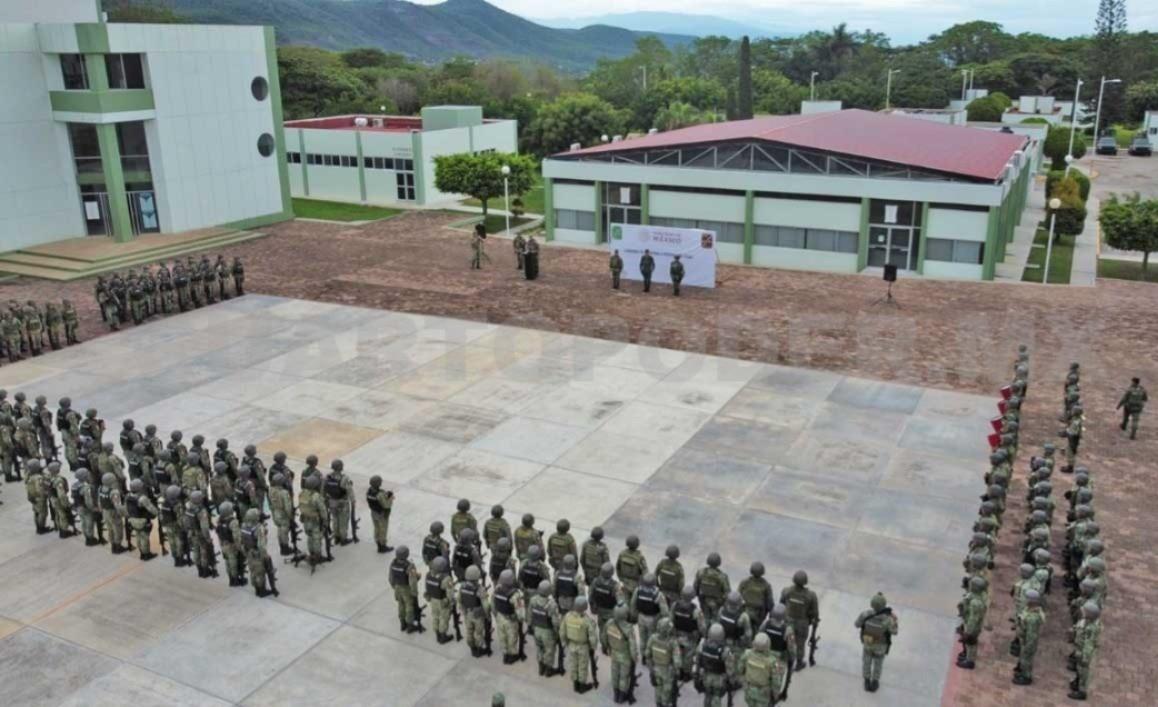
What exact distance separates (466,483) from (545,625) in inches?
211

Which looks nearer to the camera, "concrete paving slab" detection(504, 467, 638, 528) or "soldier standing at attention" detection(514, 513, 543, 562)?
"soldier standing at attention" detection(514, 513, 543, 562)

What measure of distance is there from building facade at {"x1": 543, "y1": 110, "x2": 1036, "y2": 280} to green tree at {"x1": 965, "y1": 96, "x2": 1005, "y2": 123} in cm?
4419

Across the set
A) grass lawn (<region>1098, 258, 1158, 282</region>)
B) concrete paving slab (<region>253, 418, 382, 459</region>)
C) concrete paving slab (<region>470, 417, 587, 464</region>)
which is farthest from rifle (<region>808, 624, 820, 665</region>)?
grass lawn (<region>1098, 258, 1158, 282</region>)

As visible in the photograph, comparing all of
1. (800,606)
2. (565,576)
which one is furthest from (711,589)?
(565,576)

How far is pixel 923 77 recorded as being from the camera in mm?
93500

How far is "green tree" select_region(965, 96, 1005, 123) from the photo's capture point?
75.3 m

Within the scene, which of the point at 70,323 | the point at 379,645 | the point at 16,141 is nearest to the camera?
the point at 379,645

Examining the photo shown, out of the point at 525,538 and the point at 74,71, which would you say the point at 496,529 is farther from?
Result: the point at 74,71

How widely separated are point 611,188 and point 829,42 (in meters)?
107

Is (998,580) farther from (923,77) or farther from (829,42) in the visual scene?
(829,42)

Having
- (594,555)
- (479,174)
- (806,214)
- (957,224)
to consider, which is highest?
(479,174)

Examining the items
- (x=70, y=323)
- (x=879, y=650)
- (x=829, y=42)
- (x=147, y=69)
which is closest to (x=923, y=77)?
(x=829, y=42)

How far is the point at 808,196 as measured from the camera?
30.4m

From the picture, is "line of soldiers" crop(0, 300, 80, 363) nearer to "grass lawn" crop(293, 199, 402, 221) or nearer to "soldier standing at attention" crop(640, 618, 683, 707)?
"grass lawn" crop(293, 199, 402, 221)
